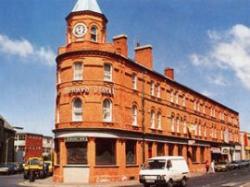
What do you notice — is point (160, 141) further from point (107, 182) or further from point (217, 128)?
point (217, 128)

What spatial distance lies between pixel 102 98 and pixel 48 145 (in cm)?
9431

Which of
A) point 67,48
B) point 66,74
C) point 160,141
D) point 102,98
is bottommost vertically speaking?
point 160,141

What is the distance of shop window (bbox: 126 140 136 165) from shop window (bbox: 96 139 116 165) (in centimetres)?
274

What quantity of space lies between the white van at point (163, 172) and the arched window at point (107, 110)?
9.98m

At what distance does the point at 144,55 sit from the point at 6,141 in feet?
143

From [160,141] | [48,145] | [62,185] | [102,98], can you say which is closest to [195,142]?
[160,141]

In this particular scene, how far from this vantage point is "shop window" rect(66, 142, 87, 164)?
37.1 metres

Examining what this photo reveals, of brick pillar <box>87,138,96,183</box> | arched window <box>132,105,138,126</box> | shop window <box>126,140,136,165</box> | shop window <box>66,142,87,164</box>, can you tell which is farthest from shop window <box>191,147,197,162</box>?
shop window <box>66,142,87,164</box>

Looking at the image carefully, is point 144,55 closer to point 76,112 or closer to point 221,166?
point 76,112

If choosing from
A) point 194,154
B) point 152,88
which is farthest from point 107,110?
point 194,154

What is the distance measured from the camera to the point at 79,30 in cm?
3931

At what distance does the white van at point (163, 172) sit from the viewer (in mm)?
27703

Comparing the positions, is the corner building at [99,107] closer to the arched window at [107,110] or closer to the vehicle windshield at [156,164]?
the arched window at [107,110]

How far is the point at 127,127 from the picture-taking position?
40.5m
